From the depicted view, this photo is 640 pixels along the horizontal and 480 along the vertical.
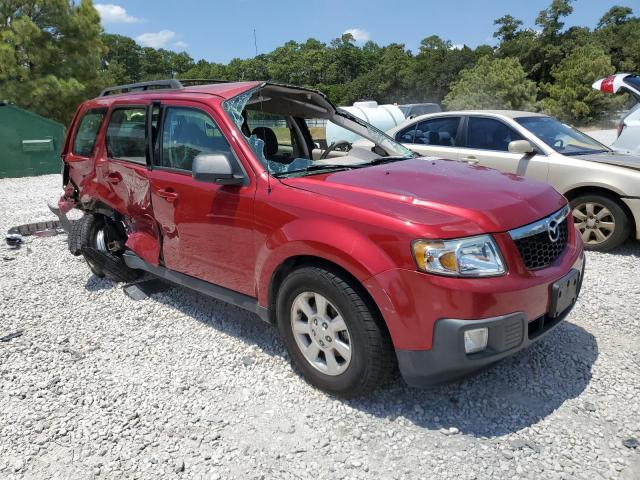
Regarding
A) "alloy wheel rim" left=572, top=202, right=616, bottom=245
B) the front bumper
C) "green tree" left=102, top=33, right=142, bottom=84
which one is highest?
"green tree" left=102, top=33, right=142, bottom=84

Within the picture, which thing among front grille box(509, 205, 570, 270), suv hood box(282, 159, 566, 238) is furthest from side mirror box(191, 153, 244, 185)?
front grille box(509, 205, 570, 270)

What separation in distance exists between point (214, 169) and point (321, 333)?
4.01 ft

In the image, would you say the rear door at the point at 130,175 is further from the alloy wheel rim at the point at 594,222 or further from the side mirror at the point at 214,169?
the alloy wheel rim at the point at 594,222

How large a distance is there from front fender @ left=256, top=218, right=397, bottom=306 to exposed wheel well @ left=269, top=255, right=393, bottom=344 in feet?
0.13

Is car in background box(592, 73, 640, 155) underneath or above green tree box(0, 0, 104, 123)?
underneath

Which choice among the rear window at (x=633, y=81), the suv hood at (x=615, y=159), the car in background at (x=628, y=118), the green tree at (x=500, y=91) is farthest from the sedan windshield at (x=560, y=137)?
the green tree at (x=500, y=91)

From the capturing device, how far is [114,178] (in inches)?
178

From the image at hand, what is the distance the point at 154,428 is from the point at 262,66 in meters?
90.2

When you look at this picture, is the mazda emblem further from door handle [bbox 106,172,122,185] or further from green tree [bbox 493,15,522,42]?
green tree [bbox 493,15,522,42]

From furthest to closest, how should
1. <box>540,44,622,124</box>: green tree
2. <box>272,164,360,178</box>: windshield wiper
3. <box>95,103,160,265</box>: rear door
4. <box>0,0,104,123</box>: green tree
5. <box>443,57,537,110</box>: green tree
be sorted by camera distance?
<box>443,57,537,110</box>: green tree, <box>540,44,622,124</box>: green tree, <box>0,0,104,123</box>: green tree, <box>95,103,160,265</box>: rear door, <box>272,164,360,178</box>: windshield wiper

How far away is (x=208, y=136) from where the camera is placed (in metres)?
3.54

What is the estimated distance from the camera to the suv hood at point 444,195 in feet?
8.30

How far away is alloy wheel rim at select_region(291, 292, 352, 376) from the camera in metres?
2.81

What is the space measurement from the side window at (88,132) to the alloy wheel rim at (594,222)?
5.16 metres
